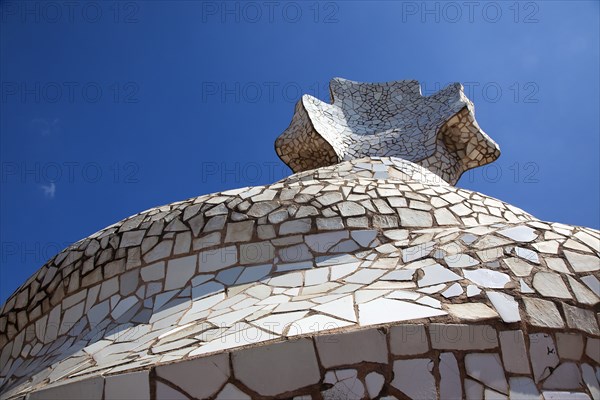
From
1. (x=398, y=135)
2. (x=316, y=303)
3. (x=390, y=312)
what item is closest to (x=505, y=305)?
(x=390, y=312)

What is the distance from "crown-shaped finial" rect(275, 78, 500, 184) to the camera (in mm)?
8562

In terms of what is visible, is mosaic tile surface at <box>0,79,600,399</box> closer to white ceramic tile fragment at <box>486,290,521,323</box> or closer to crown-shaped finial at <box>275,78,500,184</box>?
white ceramic tile fragment at <box>486,290,521,323</box>

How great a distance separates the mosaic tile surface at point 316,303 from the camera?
2205 millimetres

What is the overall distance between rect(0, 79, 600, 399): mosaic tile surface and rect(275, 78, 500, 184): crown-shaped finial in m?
3.96

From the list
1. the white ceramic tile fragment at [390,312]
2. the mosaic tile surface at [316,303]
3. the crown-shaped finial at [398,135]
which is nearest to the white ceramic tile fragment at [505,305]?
the mosaic tile surface at [316,303]

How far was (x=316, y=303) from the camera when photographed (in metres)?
2.74

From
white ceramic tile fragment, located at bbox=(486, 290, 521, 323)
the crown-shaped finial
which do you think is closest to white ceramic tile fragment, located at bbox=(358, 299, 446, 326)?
white ceramic tile fragment, located at bbox=(486, 290, 521, 323)

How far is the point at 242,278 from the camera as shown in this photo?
11.3ft

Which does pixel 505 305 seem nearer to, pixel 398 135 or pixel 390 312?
pixel 390 312

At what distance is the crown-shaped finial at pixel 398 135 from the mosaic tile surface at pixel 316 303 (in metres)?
3.96

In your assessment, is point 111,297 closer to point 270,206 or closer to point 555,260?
point 270,206

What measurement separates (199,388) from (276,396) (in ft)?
1.01

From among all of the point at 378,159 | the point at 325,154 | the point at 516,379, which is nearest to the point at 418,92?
the point at 325,154

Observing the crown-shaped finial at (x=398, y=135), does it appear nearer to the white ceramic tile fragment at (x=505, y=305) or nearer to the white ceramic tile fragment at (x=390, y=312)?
the white ceramic tile fragment at (x=505, y=305)
